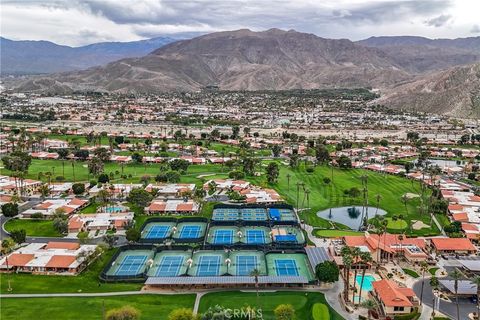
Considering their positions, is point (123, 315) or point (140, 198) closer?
point (123, 315)

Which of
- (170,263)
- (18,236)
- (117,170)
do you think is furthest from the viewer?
(117,170)

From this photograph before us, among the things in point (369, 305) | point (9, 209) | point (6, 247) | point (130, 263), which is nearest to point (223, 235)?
point (130, 263)

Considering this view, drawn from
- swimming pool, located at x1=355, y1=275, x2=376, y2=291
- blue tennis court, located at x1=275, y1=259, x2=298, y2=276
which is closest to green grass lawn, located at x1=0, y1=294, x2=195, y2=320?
blue tennis court, located at x1=275, y1=259, x2=298, y2=276

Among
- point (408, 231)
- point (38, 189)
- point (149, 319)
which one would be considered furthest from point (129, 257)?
point (408, 231)

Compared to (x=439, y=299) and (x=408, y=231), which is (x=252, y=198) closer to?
(x=408, y=231)

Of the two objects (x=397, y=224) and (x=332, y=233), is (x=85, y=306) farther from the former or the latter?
(x=397, y=224)

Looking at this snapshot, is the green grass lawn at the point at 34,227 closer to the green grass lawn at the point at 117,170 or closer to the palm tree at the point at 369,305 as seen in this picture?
the green grass lawn at the point at 117,170
